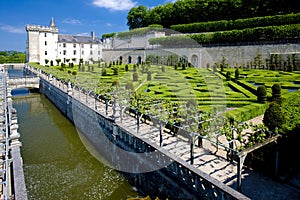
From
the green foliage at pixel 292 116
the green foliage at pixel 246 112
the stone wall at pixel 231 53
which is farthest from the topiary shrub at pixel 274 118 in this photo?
the stone wall at pixel 231 53

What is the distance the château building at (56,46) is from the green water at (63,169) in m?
33.0

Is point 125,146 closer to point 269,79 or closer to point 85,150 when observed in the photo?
point 85,150

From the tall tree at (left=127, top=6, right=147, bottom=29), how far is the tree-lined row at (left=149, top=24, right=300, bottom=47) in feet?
73.5

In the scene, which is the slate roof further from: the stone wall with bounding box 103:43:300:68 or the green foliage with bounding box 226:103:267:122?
the green foliage with bounding box 226:103:267:122

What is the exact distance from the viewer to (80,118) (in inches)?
486

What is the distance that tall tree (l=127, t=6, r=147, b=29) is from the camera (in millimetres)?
53809

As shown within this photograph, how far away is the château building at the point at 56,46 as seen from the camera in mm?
42344

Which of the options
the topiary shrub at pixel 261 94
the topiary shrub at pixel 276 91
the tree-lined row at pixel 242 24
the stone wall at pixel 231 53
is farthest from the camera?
the tree-lined row at pixel 242 24

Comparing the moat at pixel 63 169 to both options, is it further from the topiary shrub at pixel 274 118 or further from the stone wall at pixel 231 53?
the stone wall at pixel 231 53

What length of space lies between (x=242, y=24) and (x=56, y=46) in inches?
1251

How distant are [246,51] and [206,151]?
2356 centimetres

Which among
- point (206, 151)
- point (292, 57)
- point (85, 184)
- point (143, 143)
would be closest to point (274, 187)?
point (206, 151)

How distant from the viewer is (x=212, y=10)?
38094 millimetres

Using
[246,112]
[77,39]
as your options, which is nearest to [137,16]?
[77,39]
